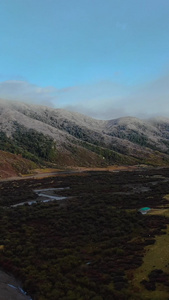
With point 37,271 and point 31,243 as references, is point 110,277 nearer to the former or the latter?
point 37,271

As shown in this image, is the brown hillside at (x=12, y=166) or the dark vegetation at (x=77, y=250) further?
the brown hillside at (x=12, y=166)

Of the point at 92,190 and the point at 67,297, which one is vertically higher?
the point at 67,297

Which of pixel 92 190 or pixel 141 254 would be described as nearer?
pixel 141 254

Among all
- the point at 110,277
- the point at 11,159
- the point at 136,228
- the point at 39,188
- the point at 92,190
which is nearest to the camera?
the point at 110,277

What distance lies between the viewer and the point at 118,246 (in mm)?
33312

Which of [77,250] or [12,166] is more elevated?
[12,166]

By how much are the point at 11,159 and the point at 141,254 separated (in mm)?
144120

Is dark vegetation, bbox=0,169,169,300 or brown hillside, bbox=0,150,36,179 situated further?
brown hillside, bbox=0,150,36,179

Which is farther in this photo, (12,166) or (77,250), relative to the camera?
(12,166)

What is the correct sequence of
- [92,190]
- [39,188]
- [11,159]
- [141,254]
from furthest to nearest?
[11,159], [39,188], [92,190], [141,254]

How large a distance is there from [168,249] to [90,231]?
1403 centimetres

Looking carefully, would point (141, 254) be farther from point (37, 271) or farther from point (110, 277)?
point (37, 271)

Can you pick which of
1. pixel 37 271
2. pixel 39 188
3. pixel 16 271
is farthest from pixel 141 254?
pixel 39 188

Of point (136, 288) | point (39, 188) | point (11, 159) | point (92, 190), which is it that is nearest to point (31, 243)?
point (136, 288)
